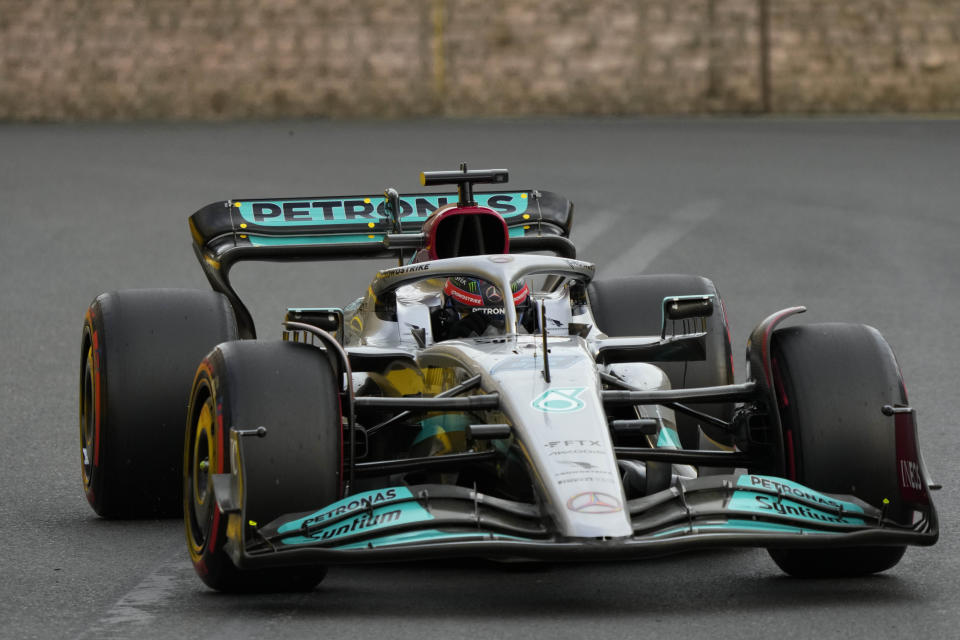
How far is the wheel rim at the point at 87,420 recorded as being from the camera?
7.97 m

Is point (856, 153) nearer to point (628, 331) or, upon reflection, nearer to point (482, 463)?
point (628, 331)

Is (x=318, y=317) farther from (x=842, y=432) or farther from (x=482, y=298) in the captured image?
(x=842, y=432)

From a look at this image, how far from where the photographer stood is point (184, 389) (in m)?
7.76

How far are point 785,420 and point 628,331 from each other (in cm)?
213

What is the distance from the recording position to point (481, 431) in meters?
6.23

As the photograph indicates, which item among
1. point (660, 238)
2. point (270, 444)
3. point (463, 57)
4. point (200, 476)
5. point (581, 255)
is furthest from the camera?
point (463, 57)

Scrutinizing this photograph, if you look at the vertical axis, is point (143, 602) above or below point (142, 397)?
below

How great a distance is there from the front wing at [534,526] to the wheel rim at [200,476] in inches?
9.1

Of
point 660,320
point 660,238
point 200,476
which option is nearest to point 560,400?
point 200,476

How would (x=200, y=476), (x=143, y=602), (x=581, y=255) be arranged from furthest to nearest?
(x=581, y=255) < (x=200, y=476) < (x=143, y=602)

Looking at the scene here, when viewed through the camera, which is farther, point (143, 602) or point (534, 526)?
point (143, 602)

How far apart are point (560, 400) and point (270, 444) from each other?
98 centimetres

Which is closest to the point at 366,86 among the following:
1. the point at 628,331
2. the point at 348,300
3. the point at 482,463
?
the point at 348,300

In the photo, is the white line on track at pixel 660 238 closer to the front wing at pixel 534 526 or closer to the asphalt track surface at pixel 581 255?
the asphalt track surface at pixel 581 255
